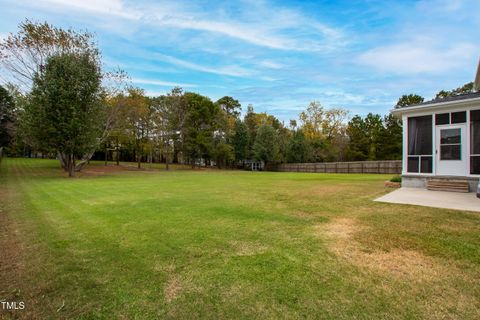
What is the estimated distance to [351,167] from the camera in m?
27.5

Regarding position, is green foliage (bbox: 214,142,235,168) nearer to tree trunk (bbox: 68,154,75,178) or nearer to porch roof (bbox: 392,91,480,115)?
tree trunk (bbox: 68,154,75,178)

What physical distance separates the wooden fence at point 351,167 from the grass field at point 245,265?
69.3 feet

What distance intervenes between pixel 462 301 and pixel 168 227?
12.6ft

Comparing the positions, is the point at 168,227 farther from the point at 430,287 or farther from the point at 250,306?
the point at 430,287

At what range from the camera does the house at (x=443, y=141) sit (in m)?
8.52

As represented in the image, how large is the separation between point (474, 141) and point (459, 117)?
0.94 metres

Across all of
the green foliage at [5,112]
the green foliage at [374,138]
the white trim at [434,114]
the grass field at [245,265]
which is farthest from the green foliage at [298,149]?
the green foliage at [5,112]

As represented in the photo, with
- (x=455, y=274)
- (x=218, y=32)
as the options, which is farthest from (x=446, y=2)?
(x=455, y=274)

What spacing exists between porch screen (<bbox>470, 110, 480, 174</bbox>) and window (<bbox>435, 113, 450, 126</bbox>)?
0.64m

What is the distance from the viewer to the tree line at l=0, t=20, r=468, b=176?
14.4 meters

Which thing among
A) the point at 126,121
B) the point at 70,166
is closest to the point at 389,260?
the point at 70,166

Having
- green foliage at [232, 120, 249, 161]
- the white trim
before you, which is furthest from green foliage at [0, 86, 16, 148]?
the white trim

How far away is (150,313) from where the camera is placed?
2033 mm

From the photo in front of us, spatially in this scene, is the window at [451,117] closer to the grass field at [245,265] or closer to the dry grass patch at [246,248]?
the grass field at [245,265]
